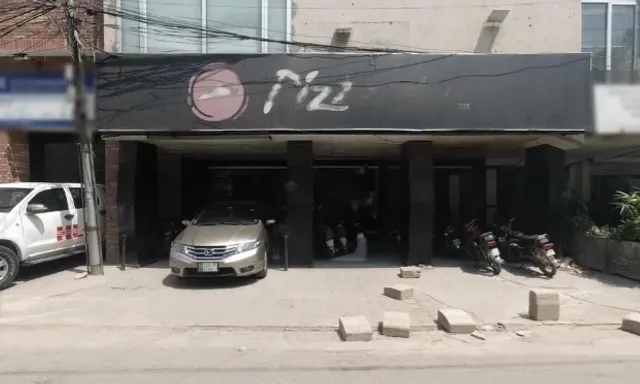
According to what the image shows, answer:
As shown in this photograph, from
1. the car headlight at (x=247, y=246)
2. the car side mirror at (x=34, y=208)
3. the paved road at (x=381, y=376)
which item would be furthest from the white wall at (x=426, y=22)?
the paved road at (x=381, y=376)

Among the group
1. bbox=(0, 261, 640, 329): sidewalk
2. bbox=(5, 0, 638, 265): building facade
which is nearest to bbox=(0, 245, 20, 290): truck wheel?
bbox=(0, 261, 640, 329): sidewalk

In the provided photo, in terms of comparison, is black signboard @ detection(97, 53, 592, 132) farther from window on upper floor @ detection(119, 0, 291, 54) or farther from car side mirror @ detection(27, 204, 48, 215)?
car side mirror @ detection(27, 204, 48, 215)

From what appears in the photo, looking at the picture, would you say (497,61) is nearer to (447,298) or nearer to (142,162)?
(447,298)

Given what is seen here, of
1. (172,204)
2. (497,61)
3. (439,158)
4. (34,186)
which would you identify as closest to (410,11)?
(497,61)

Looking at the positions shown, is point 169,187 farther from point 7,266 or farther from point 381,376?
point 381,376

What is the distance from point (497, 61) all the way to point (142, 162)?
8372 mm

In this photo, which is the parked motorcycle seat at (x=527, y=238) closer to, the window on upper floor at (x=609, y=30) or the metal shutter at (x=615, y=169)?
the window on upper floor at (x=609, y=30)

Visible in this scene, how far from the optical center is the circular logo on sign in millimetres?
10711

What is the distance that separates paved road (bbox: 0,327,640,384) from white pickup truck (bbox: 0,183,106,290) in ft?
9.70

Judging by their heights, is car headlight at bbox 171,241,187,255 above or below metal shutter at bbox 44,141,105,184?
below

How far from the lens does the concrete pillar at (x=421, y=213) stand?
11.8 metres

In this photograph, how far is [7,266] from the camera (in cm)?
954

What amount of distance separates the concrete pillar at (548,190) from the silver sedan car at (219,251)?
6783 mm

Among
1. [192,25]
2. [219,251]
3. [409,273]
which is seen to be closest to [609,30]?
[409,273]
